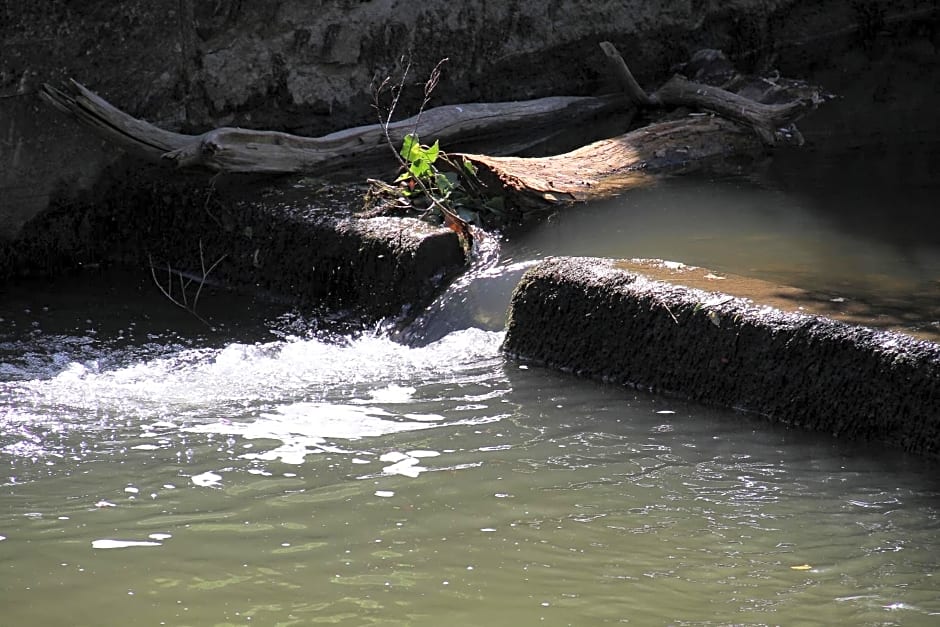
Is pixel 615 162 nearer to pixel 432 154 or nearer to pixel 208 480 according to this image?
pixel 432 154

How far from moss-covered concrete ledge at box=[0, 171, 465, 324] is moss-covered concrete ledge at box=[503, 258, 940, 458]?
111cm

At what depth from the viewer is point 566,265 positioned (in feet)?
20.7

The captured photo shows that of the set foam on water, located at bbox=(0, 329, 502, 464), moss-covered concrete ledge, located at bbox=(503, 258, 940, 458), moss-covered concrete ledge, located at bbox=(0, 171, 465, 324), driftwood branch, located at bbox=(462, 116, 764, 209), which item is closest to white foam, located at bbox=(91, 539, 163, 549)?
foam on water, located at bbox=(0, 329, 502, 464)

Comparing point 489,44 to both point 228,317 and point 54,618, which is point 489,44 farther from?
point 54,618

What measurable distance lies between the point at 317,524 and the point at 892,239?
409cm

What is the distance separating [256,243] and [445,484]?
420 cm

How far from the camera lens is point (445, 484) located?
4477 millimetres

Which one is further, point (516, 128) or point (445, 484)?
point (516, 128)

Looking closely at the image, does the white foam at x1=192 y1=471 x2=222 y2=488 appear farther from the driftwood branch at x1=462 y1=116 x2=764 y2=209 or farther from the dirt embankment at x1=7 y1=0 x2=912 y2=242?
the dirt embankment at x1=7 y1=0 x2=912 y2=242

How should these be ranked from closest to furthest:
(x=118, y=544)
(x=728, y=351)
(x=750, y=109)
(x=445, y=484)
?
(x=118, y=544) → (x=445, y=484) → (x=728, y=351) → (x=750, y=109)

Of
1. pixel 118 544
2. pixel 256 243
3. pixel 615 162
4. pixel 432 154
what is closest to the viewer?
pixel 118 544

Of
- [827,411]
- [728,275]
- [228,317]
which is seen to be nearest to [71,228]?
[228,317]

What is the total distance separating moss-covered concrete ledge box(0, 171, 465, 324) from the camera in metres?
7.38

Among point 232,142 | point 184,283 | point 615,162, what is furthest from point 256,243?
point 615,162
